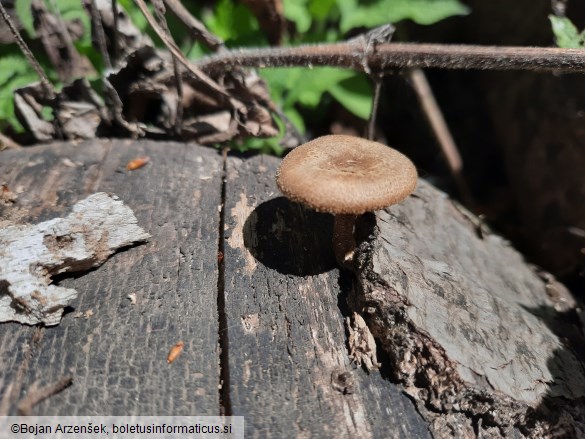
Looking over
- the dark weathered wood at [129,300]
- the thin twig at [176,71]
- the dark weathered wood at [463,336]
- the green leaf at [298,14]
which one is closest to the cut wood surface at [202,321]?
the dark weathered wood at [129,300]

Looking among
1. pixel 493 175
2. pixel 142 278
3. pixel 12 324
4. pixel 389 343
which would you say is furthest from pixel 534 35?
pixel 12 324

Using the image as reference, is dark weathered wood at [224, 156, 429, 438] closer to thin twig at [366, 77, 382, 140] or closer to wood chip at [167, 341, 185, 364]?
wood chip at [167, 341, 185, 364]

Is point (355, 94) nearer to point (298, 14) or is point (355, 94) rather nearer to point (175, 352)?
point (298, 14)

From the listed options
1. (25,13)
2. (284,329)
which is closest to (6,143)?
(25,13)

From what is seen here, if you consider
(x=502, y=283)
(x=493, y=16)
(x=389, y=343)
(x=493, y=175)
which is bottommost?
(x=493, y=175)

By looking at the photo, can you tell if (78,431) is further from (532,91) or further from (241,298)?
(532,91)
